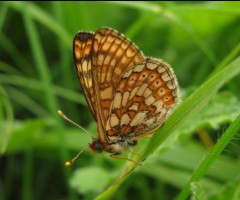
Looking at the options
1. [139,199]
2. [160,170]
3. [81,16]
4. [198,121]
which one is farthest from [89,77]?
[81,16]

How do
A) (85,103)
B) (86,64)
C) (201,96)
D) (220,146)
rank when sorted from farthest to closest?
(85,103), (86,64), (201,96), (220,146)

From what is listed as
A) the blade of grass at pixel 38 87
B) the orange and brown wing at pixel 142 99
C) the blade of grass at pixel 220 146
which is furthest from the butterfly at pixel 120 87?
the blade of grass at pixel 38 87

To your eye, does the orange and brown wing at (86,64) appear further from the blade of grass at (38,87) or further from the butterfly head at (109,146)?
the blade of grass at (38,87)

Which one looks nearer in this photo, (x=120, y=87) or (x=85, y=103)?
(x=120, y=87)

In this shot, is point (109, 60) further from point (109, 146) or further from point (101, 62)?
point (109, 146)

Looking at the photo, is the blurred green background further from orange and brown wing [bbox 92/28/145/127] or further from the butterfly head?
orange and brown wing [bbox 92/28/145/127]

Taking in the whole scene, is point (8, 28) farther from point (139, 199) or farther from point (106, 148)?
point (106, 148)

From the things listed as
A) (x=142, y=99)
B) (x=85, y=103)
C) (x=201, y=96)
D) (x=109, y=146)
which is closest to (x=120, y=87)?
(x=142, y=99)
